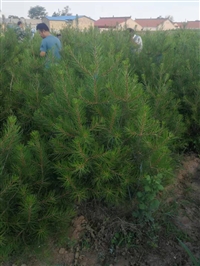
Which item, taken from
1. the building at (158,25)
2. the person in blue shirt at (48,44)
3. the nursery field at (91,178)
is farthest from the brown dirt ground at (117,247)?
the building at (158,25)

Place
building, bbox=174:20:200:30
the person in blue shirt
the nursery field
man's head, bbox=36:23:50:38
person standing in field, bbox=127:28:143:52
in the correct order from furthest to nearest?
1. building, bbox=174:20:200:30
2. man's head, bbox=36:23:50:38
3. person standing in field, bbox=127:28:143:52
4. the person in blue shirt
5. the nursery field

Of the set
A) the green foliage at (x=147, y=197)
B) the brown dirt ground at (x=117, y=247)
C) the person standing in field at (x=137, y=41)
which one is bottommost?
the brown dirt ground at (x=117, y=247)

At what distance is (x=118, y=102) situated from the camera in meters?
1.94

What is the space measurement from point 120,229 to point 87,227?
0.87 feet

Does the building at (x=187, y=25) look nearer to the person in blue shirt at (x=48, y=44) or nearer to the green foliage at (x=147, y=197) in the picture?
the person in blue shirt at (x=48, y=44)

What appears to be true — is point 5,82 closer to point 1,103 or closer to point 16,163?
point 1,103

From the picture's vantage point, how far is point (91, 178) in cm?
198

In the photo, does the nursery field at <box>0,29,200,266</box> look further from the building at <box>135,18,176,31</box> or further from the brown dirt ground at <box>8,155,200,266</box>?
the building at <box>135,18,176,31</box>

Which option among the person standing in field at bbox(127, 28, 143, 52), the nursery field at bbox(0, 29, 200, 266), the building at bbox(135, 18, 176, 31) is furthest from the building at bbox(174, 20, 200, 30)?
the nursery field at bbox(0, 29, 200, 266)

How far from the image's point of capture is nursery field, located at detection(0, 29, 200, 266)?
1.80 metres

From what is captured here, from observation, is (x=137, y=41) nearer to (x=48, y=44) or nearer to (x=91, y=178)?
(x=48, y=44)

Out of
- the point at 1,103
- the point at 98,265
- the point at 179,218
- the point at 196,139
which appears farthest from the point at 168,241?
the point at 1,103

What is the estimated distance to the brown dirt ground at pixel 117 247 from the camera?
6.89 ft

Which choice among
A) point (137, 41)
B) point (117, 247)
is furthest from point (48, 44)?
point (117, 247)
